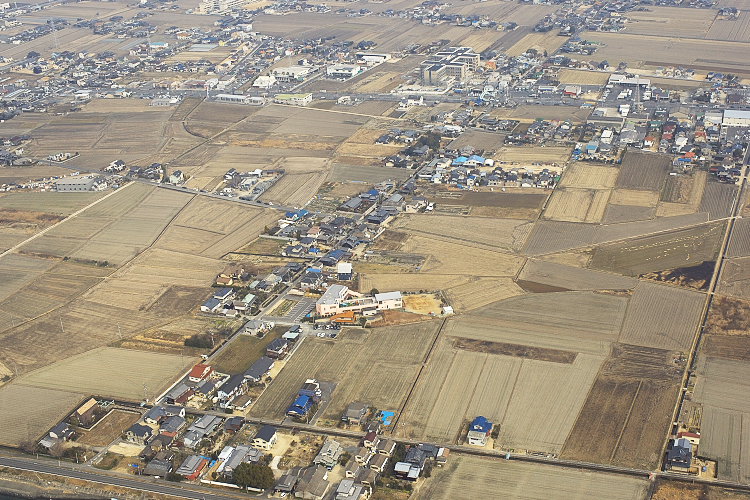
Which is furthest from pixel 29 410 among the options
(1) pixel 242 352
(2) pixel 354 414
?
(2) pixel 354 414

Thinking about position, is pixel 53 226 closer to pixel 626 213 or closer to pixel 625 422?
pixel 626 213

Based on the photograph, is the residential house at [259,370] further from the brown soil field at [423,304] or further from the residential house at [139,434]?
the brown soil field at [423,304]

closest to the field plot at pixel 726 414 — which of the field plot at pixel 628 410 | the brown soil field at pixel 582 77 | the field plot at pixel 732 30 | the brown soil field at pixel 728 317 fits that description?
the field plot at pixel 628 410

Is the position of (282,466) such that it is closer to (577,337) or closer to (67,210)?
(577,337)

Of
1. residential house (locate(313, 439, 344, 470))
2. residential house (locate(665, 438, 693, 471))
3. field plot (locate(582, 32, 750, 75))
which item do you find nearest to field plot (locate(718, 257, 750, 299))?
residential house (locate(665, 438, 693, 471))

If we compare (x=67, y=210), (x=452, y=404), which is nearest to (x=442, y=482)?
(x=452, y=404)

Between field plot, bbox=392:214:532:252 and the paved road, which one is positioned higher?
the paved road

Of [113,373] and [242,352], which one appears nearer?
[113,373]

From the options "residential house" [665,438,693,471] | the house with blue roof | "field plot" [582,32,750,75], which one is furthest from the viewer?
"field plot" [582,32,750,75]

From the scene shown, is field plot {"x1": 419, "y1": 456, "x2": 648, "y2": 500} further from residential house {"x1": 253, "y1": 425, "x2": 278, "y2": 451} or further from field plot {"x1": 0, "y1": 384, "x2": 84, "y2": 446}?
field plot {"x1": 0, "y1": 384, "x2": 84, "y2": 446}
